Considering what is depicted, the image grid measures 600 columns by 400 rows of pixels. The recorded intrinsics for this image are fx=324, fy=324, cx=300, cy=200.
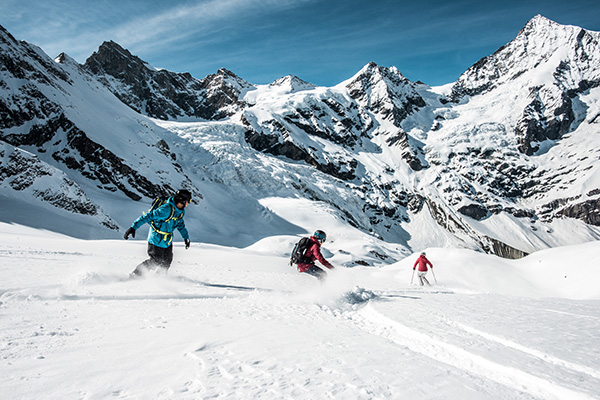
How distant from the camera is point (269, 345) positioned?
342 cm

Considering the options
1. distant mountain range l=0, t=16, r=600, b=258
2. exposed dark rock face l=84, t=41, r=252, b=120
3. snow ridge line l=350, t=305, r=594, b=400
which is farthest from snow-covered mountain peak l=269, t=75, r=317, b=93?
snow ridge line l=350, t=305, r=594, b=400

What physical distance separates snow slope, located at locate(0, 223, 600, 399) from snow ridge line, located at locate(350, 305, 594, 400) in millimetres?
15

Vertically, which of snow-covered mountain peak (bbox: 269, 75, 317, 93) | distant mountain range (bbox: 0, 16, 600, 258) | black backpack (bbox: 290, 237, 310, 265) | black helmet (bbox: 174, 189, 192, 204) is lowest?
black backpack (bbox: 290, 237, 310, 265)

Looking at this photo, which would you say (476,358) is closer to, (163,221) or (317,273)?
(317,273)

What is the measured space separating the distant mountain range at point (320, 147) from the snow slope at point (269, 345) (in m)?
36.4

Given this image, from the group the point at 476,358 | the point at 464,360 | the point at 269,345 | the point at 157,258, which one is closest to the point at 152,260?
the point at 157,258

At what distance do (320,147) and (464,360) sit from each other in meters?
134

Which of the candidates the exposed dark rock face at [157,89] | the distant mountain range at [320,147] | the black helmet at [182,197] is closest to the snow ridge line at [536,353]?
the black helmet at [182,197]

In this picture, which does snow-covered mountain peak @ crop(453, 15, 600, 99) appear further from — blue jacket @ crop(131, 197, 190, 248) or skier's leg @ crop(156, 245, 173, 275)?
skier's leg @ crop(156, 245, 173, 275)

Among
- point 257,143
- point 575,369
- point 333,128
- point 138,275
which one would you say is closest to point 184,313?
point 138,275

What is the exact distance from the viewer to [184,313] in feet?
14.5

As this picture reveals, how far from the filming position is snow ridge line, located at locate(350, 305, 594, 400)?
2721 mm

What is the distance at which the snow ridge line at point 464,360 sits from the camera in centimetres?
272

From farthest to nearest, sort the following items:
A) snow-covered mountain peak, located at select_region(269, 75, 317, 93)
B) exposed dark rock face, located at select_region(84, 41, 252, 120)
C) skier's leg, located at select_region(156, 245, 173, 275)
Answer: snow-covered mountain peak, located at select_region(269, 75, 317, 93) < exposed dark rock face, located at select_region(84, 41, 252, 120) < skier's leg, located at select_region(156, 245, 173, 275)
